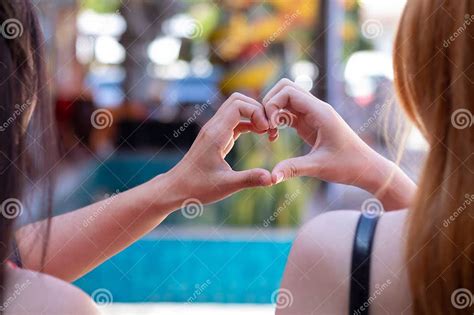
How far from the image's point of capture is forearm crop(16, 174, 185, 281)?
42.8 inches

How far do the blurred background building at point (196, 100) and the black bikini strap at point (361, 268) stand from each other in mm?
612

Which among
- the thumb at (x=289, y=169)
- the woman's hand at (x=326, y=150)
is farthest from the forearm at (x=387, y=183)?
the thumb at (x=289, y=169)

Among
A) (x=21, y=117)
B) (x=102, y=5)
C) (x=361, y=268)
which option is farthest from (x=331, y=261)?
(x=102, y=5)

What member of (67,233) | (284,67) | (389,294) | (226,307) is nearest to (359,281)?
(389,294)

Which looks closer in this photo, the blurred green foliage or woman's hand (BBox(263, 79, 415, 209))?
woman's hand (BBox(263, 79, 415, 209))

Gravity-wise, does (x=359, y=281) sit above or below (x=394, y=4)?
below

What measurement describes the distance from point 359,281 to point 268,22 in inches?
102

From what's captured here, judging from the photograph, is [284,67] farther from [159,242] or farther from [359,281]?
[359,281]

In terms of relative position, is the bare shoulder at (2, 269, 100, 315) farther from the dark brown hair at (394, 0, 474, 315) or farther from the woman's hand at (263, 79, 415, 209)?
the dark brown hair at (394, 0, 474, 315)

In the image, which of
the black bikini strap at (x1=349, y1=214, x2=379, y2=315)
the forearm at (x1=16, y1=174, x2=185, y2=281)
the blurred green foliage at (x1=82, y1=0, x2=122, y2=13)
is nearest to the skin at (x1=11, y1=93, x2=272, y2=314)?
the forearm at (x1=16, y1=174, x2=185, y2=281)

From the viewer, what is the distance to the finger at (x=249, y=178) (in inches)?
40.3

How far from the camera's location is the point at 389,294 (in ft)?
3.18

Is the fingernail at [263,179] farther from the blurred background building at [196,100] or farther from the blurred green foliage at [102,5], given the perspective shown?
the blurred green foliage at [102,5]

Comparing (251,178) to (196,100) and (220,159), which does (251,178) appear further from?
(196,100)
